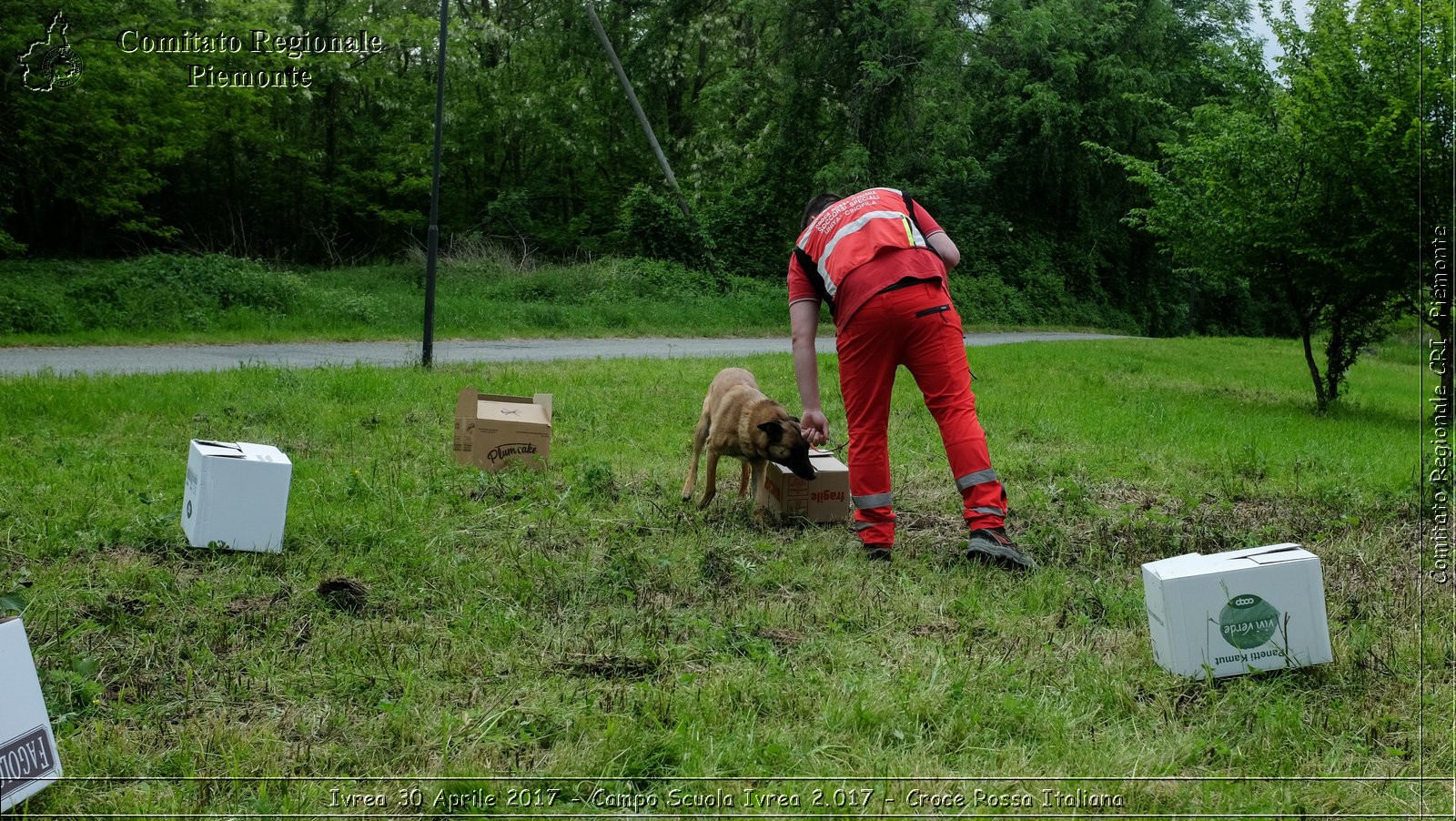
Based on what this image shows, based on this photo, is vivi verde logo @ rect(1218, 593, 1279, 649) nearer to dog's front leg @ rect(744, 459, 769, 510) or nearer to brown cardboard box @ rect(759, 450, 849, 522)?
brown cardboard box @ rect(759, 450, 849, 522)

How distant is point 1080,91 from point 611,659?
107ft

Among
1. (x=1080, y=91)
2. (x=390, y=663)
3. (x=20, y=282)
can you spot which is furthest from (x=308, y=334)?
(x=1080, y=91)

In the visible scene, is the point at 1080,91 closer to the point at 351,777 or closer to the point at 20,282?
the point at 20,282

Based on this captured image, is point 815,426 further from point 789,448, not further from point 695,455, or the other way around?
point 695,455

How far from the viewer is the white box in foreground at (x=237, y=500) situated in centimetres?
475

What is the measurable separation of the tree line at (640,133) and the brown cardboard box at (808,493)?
400 inches

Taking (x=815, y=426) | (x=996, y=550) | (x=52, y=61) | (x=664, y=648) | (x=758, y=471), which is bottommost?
(x=664, y=648)

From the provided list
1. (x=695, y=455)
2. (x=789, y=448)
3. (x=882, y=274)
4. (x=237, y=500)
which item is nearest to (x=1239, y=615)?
(x=882, y=274)

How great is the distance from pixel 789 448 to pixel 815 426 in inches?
18.1

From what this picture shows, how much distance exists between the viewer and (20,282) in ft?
55.9

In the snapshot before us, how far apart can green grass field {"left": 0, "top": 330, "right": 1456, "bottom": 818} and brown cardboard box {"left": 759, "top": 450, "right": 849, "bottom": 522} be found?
0.64 ft

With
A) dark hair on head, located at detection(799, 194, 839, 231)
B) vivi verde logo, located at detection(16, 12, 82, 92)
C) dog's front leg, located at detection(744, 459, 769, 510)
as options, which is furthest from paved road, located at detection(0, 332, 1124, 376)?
vivi verde logo, located at detection(16, 12, 82, 92)

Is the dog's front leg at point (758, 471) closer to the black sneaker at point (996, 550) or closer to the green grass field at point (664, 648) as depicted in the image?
the green grass field at point (664, 648)

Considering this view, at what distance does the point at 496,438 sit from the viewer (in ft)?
23.1
